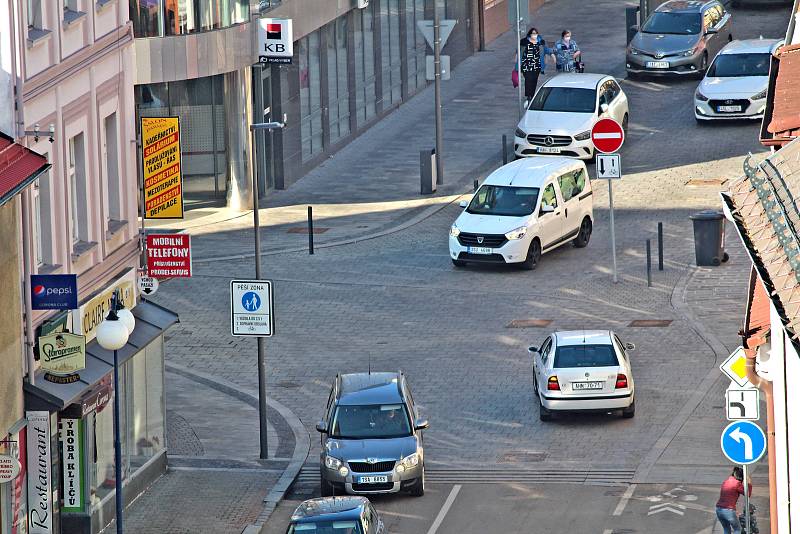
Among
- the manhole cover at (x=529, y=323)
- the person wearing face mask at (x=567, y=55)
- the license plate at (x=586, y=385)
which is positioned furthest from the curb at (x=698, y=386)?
the person wearing face mask at (x=567, y=55)

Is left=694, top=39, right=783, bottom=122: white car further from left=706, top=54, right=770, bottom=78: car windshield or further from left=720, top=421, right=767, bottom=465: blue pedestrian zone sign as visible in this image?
left=720, top=421, right=767, bottom=465: blue pedestrian zone sign

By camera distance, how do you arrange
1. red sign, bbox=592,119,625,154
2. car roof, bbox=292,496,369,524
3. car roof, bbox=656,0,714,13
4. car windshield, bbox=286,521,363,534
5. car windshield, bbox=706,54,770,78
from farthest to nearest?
car roof, bbox=656,0,714,13 < car windshield, bbox=706,54,770,78 < red sign, bbox=592,119,625,154 < car roof, bbox=292,496,369,524 < car windshield, bbox=286,521,363,534

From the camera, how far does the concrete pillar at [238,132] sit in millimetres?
43906

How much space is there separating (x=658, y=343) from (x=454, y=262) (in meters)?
6.42

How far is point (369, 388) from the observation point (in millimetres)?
27719

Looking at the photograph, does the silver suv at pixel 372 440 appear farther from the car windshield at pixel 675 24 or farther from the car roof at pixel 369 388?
the car windshield at pixel 675 24

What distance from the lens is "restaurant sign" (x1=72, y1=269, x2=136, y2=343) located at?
989 inches

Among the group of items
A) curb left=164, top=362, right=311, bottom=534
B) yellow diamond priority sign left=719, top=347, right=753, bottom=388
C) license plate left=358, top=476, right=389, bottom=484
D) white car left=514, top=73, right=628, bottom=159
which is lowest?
curb left=164, top=362, right=311, bottom=534

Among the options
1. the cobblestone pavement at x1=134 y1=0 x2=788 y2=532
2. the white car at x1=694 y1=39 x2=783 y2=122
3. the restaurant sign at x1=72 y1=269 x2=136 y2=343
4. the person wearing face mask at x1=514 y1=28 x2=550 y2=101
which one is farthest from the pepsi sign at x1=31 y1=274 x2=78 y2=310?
the person wearing face mask at x1=514 y1=28 x2=550 y2=101

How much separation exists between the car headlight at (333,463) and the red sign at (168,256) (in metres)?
3.54

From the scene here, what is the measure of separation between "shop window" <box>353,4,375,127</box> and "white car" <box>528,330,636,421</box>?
75.9ft

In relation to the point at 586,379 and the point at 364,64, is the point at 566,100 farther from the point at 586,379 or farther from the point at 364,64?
the point at 586,379

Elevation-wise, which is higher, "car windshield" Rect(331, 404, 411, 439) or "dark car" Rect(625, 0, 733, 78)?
"dark car" Rect(625, 0, 733, 78)

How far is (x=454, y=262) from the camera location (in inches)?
1518
